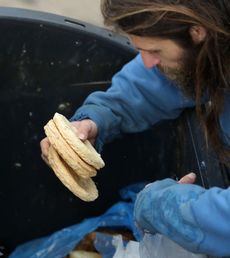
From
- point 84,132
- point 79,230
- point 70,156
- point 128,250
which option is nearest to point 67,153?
point 70,156

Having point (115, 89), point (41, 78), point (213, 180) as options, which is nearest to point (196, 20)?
point (213, 180)

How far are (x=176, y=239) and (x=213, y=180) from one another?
0.14 m

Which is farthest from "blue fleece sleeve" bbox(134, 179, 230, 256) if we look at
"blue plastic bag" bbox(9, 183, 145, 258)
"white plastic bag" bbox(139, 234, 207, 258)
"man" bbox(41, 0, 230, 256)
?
"blue plastic bag" bbox(9, 183, 145, 258)

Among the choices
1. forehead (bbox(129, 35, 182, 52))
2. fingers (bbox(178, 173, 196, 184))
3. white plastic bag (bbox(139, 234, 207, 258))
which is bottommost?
white plastic bag (bbox(139, 234, 207, 258))

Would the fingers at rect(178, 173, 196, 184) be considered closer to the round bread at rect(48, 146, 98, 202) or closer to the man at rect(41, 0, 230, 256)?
the man at rect(41, 0, 230, 256)

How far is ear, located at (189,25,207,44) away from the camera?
97cm

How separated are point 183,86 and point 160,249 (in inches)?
12.5

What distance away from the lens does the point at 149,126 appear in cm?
134

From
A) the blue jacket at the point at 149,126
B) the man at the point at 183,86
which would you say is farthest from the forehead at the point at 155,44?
the blue jacket at the point at 149,126

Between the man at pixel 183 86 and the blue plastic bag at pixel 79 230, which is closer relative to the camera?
the man at pixel 183 86

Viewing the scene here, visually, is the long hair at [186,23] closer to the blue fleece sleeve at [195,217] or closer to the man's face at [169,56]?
the man's face at [169,56]

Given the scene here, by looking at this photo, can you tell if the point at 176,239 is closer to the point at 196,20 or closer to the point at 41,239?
the point at 196,20

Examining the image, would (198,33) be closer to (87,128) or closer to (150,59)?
(150,59)

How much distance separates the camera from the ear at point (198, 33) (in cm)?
97
